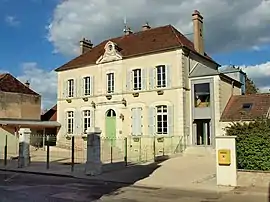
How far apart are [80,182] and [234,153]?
600 cm

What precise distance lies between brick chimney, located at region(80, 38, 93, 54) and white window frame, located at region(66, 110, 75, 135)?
6.51 m

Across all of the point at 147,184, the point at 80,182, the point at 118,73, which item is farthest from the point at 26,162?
the point at 118,73

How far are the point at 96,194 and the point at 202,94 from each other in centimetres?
1679

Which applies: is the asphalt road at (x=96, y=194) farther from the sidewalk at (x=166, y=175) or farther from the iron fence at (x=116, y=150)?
the iron fence at (x=116, y=150)

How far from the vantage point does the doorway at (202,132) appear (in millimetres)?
25500

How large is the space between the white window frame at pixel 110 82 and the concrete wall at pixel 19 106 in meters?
10.9

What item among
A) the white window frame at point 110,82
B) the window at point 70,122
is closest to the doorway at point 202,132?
the white window frame at point 110,82

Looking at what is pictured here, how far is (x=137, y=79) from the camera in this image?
91.1 ft

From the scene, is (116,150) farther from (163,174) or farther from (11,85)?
(11,85)

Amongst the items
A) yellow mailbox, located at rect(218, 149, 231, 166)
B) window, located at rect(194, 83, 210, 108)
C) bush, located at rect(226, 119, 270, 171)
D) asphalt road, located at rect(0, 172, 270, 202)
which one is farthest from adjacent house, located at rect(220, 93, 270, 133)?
asphalt road, located at rect(0, 172, 270, 202)

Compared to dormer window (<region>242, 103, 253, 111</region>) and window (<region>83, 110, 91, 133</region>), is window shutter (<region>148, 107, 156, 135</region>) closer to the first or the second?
window (<region>83, 110, 91, 133</region>)

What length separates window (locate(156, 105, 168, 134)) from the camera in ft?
84.7

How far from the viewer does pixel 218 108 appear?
81.1 ft

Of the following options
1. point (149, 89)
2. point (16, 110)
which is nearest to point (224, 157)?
point (149, 89)
